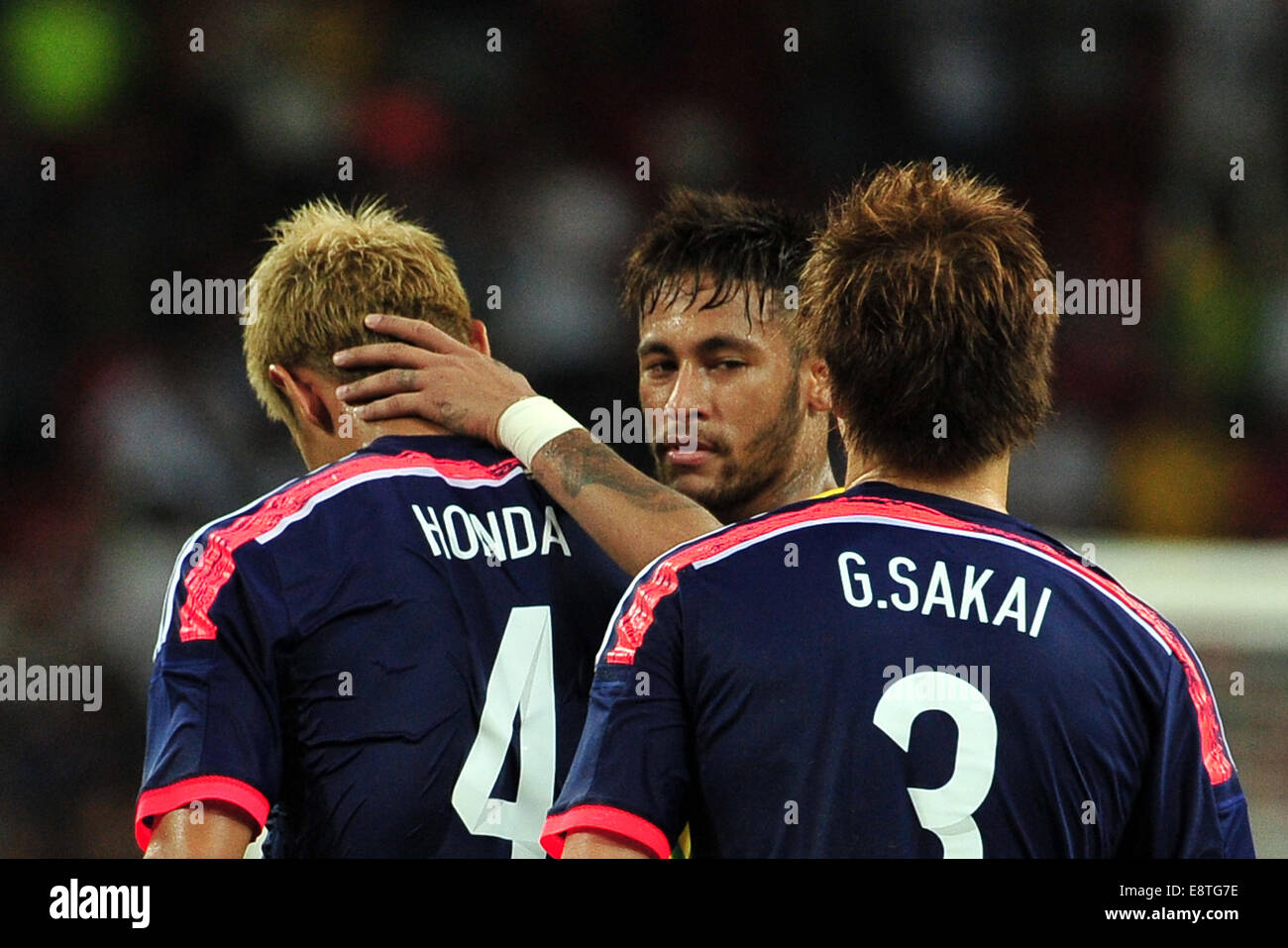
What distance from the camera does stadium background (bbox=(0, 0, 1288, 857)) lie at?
19.8ft

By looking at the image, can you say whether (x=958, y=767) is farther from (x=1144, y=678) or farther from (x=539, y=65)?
(x=539, y=65)

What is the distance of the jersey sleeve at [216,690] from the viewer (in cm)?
226

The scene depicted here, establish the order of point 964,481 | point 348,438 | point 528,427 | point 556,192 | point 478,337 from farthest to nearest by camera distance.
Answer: point 556,192
point 478,337
point 348,438
point 528,427
point 964,481

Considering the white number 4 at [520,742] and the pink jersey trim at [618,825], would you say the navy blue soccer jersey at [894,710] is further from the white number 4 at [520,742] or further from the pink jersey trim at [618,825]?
the white number 4 at [520,742]

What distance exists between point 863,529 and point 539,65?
580 centimetres

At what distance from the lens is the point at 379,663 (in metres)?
2.44

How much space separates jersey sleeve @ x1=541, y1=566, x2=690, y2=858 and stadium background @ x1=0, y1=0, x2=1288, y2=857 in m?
4.11

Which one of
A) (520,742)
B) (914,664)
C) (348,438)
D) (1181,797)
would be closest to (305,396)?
(348,438)

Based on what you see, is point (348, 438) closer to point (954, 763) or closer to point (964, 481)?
point (964, 481)

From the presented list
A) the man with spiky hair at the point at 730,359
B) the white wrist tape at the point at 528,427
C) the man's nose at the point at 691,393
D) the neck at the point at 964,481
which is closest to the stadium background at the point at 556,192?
the man with spiky hair at the point at 730,359

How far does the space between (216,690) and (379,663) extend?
0.26 m
